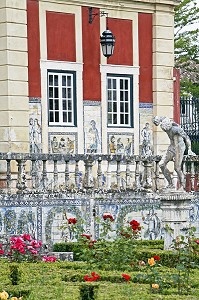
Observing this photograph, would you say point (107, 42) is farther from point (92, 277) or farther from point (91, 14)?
point (92, 277)

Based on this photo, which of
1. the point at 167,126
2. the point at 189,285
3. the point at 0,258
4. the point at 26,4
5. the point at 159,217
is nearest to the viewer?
the point at 189,285

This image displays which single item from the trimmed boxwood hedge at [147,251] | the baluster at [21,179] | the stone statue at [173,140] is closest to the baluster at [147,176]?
the stone statue at [173,140]

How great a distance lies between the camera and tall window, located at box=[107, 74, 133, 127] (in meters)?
24.9

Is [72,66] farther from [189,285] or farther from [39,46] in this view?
[189,285]

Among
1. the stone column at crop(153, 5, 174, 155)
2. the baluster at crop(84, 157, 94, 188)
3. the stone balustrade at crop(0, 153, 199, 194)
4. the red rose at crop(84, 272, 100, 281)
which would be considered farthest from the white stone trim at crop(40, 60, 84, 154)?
the red rose at crop(84, 272, 100, 281)

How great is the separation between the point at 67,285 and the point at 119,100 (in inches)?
515

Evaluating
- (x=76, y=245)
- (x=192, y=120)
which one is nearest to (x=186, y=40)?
(x=192, y=120)

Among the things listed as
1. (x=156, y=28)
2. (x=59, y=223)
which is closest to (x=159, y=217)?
(x=59, y=223)

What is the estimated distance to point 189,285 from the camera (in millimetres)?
12148

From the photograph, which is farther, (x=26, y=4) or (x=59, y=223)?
(x=26, y=4)

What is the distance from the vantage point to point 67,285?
1230 cm

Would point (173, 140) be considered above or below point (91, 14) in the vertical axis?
below

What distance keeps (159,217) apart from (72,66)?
5.78 meters

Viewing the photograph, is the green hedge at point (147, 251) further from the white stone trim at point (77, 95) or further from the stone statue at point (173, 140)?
the white stone trim at point (77, 95)
